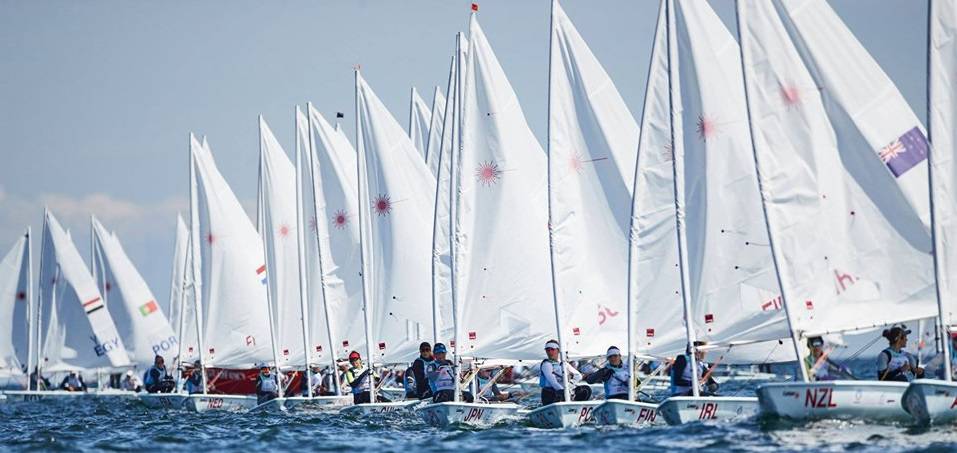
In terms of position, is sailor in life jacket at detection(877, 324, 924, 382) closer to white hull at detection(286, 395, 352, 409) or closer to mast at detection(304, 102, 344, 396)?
white hull at detection(286, 395, 352, 409)

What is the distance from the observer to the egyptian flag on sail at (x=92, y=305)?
57.3 meters

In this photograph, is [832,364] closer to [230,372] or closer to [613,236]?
[613,236]

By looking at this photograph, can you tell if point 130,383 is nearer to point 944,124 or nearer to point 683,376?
point 683,376

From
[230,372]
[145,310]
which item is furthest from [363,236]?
[145,310]

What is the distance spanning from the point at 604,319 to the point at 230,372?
70.4 feet

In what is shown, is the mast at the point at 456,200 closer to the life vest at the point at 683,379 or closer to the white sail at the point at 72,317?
the life vest at the point at 683,379

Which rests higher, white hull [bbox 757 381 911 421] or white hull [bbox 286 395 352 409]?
white hull [bbox 286 395 352 409]

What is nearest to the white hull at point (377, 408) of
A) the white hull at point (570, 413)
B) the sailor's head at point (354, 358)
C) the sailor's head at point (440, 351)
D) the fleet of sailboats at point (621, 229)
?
the fleet of sailboats at point (621, 229)

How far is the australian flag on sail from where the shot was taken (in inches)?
934

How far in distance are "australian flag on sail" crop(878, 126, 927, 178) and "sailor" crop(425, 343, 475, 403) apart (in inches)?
429

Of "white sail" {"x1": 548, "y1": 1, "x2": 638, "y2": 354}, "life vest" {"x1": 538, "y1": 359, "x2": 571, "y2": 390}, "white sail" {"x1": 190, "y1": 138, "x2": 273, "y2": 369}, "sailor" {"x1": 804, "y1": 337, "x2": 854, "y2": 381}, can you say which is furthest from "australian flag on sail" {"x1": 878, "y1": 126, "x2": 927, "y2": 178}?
"white sail" {"x1": 190, "y1": 138, "x2": 273, "y2": 369}

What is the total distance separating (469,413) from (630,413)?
3741 millimetres

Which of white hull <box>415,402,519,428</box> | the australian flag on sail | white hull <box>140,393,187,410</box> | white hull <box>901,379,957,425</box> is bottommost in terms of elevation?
white hull <box>901,379,957,425</box>

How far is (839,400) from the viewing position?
880 inches
